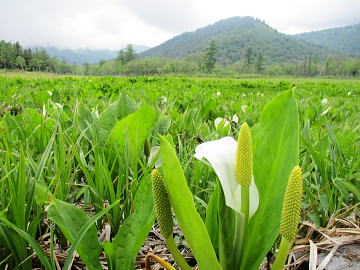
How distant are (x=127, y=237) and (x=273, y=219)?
1.06ft

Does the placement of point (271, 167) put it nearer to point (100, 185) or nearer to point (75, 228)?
point (75, 228)

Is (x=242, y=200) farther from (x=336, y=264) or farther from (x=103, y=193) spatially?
(x=103, y=193)

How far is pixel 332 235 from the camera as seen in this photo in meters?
0.82

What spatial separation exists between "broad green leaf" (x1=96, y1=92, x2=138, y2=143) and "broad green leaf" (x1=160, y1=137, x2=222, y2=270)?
84 centimetres

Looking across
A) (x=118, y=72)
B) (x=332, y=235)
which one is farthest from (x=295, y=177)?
(x=118, y=72)

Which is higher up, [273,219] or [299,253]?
[273,219]

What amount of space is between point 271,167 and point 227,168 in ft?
0.46

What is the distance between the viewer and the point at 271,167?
2.05ft

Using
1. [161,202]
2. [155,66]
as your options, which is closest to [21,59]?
[155,66]

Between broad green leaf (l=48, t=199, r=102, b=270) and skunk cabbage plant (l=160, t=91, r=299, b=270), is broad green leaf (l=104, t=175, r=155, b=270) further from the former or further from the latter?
skunk cabbage plant (l=160, t=91, r=299, b=270)

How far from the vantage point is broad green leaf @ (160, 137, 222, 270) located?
1.58 feet

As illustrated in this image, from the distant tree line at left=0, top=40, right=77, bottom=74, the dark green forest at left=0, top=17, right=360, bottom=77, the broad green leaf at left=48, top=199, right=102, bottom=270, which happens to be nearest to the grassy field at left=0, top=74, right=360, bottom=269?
the broad green leaf at left=48, top=199, right=102, bottom=270

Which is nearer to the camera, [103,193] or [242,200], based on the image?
[242,200]

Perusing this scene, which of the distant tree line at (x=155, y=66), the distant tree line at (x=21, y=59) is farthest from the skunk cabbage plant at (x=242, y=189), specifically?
the distant tree line at (x=155, y=66)
